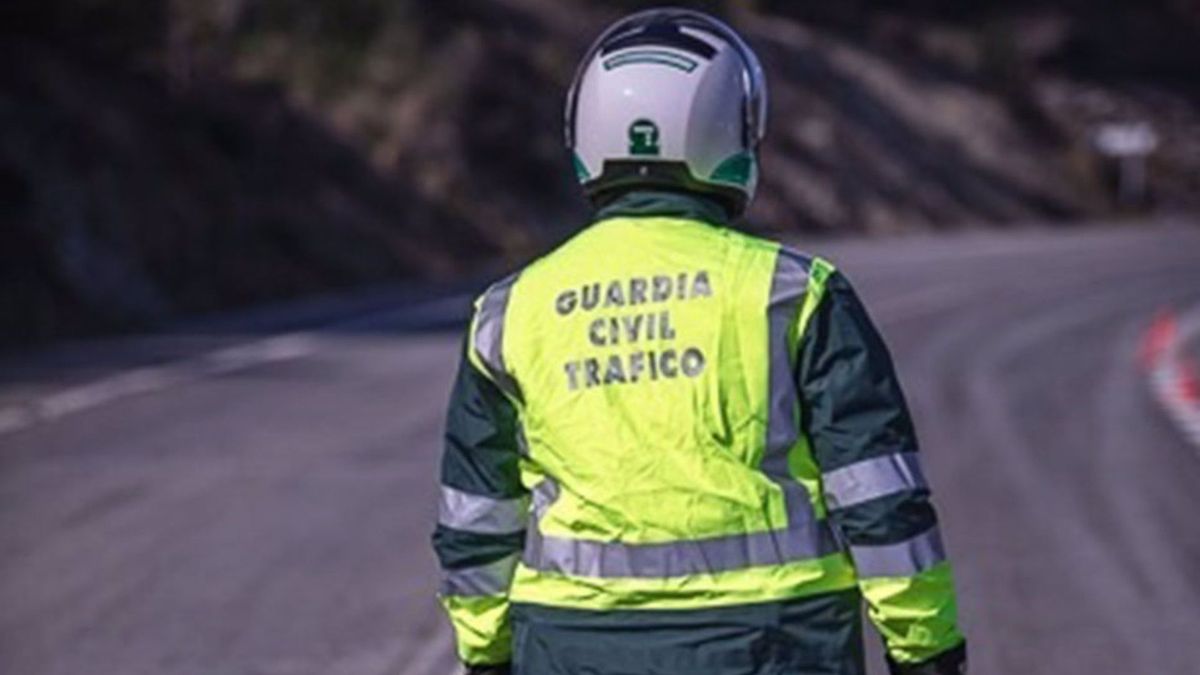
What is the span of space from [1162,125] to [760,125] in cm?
6682

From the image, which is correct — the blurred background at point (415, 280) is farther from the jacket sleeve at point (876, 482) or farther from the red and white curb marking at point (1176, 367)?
the jacket sleeve at point (876, 482)

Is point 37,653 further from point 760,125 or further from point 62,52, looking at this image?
point 62,52

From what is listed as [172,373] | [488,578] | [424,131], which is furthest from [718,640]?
[424,131]

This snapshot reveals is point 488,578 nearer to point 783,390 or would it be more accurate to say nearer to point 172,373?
point 783,390

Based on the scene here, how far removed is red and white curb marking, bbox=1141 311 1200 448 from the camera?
70.4 feet

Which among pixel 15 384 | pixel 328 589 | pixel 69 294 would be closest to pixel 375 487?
pixel 328 589

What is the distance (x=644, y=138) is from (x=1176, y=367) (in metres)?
22.5

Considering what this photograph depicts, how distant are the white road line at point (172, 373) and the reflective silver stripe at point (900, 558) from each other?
15.6 m

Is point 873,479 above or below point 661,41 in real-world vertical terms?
below

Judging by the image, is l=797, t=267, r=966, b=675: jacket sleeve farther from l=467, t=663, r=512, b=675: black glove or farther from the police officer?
l=467, t=663, r=512, b=675: black glove

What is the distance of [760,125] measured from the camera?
14.6 feet

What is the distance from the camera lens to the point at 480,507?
435 cm

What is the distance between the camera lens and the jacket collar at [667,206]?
14.2ft

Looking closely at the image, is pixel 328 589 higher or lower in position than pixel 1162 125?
higher
